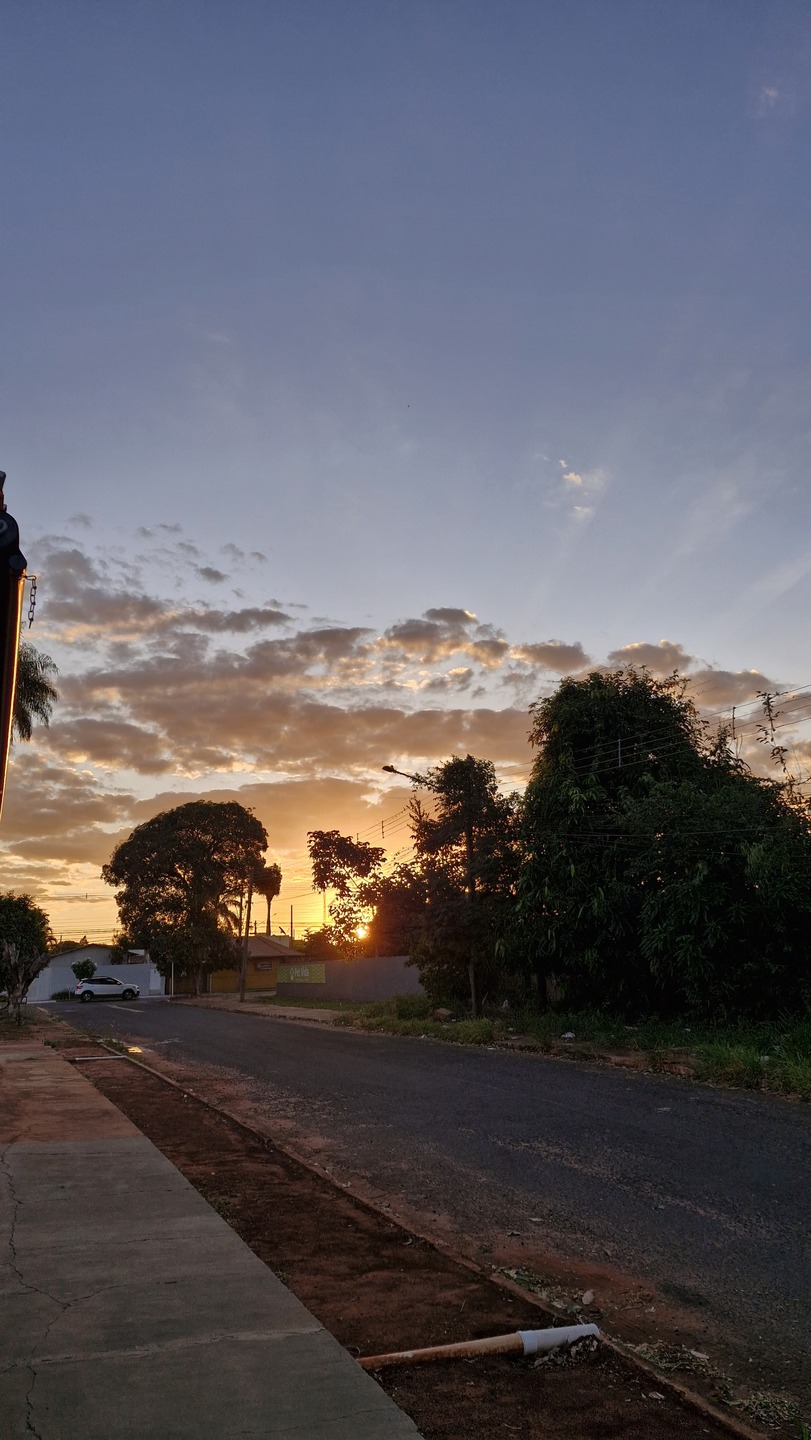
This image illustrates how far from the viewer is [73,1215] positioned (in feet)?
22.8

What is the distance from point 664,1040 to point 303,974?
3465 centimetres

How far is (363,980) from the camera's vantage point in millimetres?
41031

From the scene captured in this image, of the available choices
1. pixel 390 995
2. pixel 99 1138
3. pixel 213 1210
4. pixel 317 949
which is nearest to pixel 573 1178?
pixel 213 1210

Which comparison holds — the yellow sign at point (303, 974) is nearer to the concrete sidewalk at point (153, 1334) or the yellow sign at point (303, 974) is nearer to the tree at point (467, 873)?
the tree at point (467, 873)

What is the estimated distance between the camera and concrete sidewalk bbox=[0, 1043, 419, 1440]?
367 centimetres

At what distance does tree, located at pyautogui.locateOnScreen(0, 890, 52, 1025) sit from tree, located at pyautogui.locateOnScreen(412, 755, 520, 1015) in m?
15.5

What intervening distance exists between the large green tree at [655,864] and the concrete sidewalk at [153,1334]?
13.1 m

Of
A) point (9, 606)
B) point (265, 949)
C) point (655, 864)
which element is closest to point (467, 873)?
point (655, 864)

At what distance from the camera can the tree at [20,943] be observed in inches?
1337

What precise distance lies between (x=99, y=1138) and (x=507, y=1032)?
42.5 ft

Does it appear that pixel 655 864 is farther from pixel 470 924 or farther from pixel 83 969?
pixel 83 969

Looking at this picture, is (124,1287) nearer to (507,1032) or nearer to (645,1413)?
(645,1413)

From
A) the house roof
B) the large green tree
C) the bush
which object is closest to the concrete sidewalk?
the large green tree

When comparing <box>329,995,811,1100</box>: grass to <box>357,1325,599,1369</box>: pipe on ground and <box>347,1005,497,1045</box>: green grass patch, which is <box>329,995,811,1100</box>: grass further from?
<box>357,1325,599,1369</box>: pipe on ground
